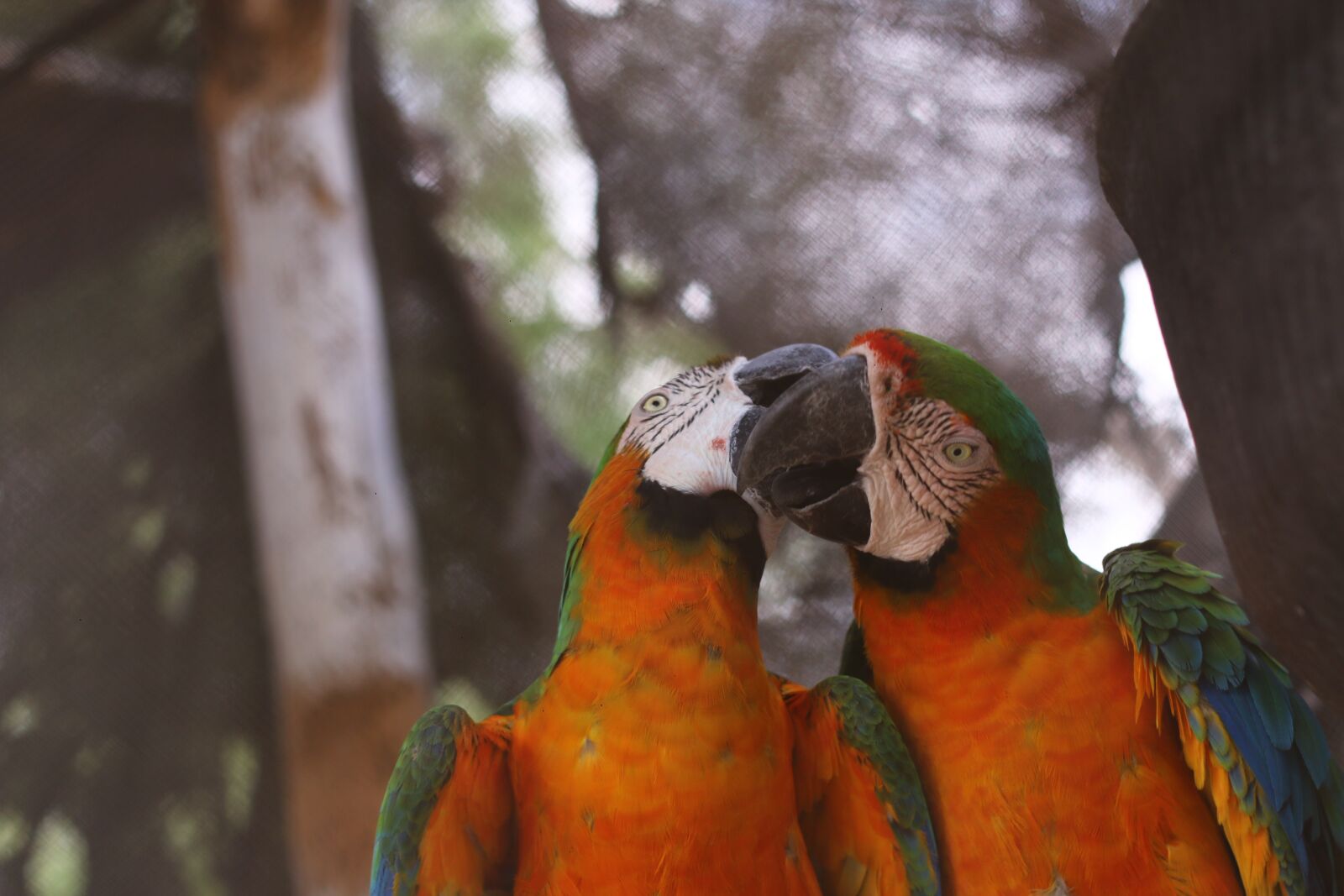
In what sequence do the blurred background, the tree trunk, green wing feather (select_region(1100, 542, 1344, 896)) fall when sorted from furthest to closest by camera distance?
1. the blurred background
2. green wing feather (select_region(1100, 542, 1344, 896))
3. the tree trunk

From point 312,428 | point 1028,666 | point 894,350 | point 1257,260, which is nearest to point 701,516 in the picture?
point 894,350

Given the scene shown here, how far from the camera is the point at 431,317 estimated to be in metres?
2.09

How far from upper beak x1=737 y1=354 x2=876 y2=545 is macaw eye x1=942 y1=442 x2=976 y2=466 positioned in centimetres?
10

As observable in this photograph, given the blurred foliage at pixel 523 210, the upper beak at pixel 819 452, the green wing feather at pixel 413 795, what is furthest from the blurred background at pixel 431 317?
the green wing feather at pixel 413 795

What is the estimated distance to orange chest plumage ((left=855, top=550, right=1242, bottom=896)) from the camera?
3.84 ft

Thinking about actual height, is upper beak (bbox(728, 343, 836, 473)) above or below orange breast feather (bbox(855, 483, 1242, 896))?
above

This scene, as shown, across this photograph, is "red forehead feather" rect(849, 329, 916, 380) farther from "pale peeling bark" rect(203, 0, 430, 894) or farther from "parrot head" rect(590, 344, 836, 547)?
"pale peeling bark" rect(203, 0, 430, 894)

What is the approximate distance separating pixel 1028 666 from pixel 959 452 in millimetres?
272

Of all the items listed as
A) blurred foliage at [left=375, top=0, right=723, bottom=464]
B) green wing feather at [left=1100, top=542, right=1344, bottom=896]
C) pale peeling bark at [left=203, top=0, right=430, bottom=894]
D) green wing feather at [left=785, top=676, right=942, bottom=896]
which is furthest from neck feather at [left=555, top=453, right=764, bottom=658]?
pale peeling bark at [left=203, top=0, right=430, bottom=894]

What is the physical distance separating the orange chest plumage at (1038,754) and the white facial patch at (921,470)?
0.08m

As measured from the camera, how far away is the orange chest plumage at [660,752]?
1.16 meters

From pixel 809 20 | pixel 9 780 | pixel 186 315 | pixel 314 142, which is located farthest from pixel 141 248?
pixel 809 20

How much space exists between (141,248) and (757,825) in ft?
5.42

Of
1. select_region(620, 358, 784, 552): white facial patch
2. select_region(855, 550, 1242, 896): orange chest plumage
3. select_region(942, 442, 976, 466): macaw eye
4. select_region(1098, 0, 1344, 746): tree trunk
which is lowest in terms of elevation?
select_region(855, 550, 1242, 896): orange chest plumage
